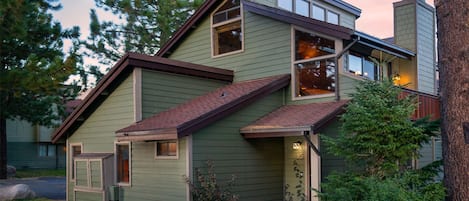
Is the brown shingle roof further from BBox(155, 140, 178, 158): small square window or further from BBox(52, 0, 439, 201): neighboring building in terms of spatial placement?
BBox(155, 140, 178, 158): small square window

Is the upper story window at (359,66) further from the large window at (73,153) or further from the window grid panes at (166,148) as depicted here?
the large window at (73,153)

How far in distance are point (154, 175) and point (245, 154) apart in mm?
2269

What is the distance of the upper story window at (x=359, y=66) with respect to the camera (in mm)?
12288

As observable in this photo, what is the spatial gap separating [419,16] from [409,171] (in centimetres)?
929

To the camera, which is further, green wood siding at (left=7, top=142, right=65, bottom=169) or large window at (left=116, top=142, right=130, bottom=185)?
green wood siding at (left=7, top=142, right=65, bottom=169)

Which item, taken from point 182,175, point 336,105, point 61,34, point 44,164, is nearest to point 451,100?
point 336,105

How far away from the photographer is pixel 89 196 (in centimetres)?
1265

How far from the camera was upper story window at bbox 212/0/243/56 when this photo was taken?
14.4 m

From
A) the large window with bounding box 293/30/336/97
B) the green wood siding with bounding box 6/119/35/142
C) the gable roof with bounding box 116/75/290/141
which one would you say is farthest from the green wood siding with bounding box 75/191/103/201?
the green wood siding with bounding box 6/119/35/142

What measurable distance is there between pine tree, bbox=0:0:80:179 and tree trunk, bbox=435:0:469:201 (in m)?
12.1

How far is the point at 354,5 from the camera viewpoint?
17.9 metres

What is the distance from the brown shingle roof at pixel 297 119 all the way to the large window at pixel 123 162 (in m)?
3.21

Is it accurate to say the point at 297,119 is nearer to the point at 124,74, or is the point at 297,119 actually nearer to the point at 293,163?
the point at 293,163

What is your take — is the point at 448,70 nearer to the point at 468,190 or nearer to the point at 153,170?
the point at 468,190
